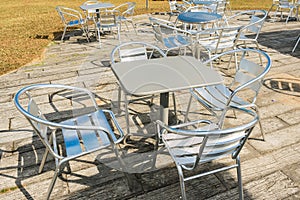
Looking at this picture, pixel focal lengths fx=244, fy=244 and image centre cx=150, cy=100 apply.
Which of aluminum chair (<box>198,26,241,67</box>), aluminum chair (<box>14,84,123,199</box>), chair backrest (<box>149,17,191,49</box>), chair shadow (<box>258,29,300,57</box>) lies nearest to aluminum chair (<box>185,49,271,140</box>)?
aluminum chair (<box>14,84,123,199</box>)

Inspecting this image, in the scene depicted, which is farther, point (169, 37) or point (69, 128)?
point (169, 37)

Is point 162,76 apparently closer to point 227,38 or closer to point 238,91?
point 238,91

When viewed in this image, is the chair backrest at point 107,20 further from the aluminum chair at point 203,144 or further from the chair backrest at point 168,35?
the aluminum chair at point 203,144

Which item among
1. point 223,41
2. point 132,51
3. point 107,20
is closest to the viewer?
point 132,51

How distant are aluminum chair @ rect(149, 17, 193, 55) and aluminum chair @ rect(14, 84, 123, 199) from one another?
4.73 feet

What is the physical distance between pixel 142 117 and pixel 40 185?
4.07ft

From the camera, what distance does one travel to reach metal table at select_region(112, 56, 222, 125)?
1.66 meters

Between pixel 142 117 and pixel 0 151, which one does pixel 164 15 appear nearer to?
pixel 142 117

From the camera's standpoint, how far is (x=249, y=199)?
1790 millimetres

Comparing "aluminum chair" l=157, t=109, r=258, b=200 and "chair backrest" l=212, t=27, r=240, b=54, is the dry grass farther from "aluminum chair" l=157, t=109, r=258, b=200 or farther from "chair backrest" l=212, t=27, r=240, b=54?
"aluminum chair" l=157, t=109, r=258, b=200

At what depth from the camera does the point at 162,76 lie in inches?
72.0

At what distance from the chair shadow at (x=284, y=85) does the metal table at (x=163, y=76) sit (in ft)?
6.00

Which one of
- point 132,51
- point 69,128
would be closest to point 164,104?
point 132,51

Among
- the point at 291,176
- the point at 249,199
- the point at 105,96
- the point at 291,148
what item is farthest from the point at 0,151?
the point at 291,148
